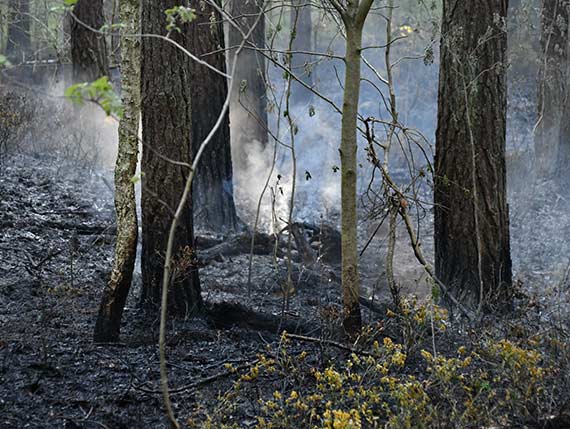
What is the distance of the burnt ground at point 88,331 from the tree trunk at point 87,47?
349 centimetres

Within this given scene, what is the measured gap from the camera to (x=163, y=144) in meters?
5.96

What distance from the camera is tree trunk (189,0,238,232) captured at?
9.31 metres

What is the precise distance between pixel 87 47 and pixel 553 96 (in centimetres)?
815

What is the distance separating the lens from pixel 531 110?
17828 mm

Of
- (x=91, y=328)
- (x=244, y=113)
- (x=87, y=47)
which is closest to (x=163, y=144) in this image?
(x=91, y=328)

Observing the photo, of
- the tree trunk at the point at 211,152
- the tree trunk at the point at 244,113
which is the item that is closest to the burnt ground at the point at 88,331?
the tree trunk at the point at 211,152

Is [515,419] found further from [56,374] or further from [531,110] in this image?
[531,110]

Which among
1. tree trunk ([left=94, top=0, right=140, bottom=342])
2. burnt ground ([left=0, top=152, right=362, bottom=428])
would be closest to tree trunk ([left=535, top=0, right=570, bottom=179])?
burnt ground ([left=0, top=152, right=362, bottom=428])

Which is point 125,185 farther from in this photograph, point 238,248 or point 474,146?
point 238,248

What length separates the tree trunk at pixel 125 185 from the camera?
466 cm

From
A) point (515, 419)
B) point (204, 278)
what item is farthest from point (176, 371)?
point (204, 278)

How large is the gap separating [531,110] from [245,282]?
40.3 feet

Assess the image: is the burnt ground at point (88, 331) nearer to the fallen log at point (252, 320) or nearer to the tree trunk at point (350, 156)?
the fallen log at point (252, 320)

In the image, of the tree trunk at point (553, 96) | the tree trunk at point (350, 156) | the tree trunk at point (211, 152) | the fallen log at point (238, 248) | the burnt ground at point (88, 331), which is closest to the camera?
the burnt ground at point (88, 331)
